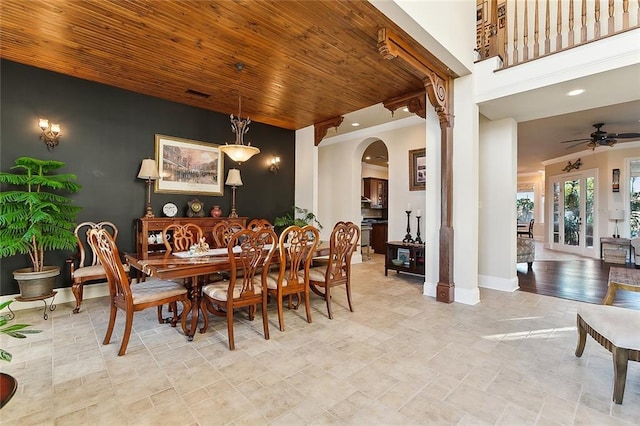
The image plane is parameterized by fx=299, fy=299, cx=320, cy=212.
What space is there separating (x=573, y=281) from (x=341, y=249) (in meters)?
4.18

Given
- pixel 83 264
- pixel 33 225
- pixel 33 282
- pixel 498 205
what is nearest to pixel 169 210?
pixel 83 264

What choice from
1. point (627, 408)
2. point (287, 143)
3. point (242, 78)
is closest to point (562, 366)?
point (627, 408)

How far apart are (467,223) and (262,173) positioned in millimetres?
3783

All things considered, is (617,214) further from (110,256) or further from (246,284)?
(110,256)

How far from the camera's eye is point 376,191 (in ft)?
31.1

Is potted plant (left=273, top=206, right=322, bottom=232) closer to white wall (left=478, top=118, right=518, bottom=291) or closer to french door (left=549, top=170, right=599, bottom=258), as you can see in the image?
white wall (left=478, top=118, right=518, bottom=291)

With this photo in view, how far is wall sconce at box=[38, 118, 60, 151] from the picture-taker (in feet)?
12.0

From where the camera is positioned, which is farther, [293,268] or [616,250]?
[616,250]

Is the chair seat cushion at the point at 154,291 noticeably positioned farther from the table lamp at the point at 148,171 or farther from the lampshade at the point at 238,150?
the table lamp at the point at 148,171

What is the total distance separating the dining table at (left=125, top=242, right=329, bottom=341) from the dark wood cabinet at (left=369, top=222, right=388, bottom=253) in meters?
5.57

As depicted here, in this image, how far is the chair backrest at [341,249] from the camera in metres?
3.11

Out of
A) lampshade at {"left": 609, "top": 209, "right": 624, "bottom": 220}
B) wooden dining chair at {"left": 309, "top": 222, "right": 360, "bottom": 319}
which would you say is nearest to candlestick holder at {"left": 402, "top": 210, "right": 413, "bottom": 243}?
wooden dining chair at {"left": 309, "top": 222, "right": 360, "bottom": 319}

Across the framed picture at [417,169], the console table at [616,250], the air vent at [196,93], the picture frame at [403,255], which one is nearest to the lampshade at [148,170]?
the air vent at [196,93]

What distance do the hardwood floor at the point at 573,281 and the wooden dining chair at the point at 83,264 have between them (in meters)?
5.59
